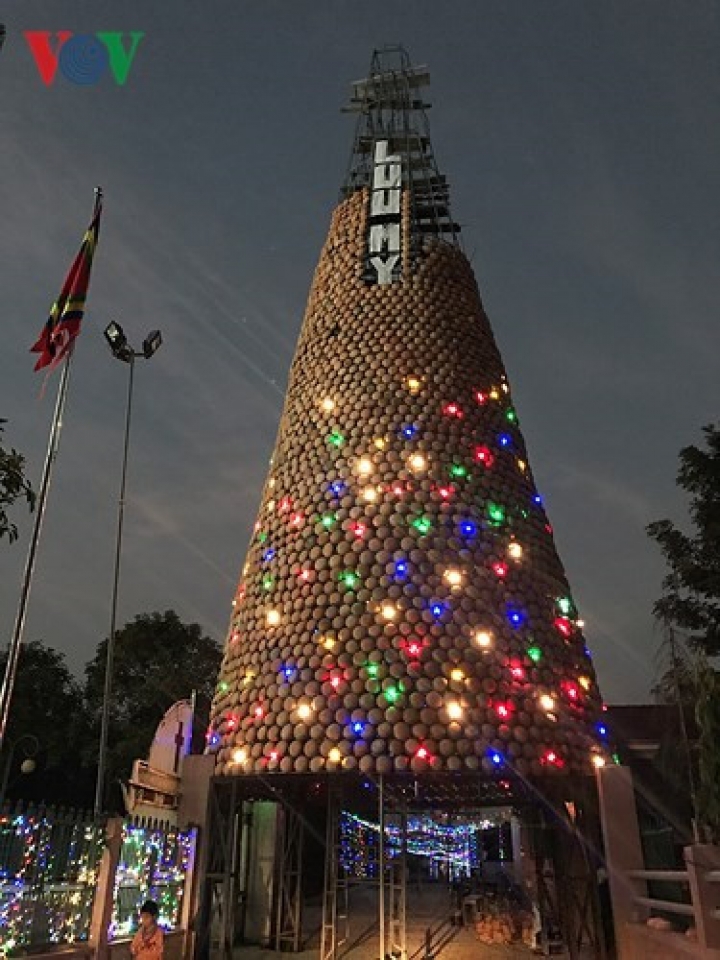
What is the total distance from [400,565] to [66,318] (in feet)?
19.1

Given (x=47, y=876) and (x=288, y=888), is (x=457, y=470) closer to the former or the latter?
(x=47, y=876)

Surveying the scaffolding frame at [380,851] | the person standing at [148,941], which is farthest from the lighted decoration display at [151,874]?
the person standing at [148,941]

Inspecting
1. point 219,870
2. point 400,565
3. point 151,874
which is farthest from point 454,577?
point 219,870

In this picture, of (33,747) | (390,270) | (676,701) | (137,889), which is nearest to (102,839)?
(137,889)

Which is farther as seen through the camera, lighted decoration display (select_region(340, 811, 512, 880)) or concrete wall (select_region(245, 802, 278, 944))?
lighted decoration display (select_region(340, 811, 512, 880))

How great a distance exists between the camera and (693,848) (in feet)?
24.4

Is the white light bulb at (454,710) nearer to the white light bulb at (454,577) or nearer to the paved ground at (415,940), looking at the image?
the white light bulb at (454,577)

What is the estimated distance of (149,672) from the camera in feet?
103

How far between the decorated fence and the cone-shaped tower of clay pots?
167 cm

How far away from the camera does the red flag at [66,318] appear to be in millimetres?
10836

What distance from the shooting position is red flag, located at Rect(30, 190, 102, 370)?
10836 mm

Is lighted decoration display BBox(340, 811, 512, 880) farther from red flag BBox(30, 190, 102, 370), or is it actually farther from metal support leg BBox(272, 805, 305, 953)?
red flag BBox(30, 190, 102, 370)

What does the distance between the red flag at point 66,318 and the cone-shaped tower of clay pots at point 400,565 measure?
3953 mm

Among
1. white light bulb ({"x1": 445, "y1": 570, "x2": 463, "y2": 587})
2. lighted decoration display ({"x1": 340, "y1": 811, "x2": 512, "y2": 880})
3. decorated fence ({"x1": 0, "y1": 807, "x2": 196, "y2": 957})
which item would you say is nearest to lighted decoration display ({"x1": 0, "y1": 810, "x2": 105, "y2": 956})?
decorated fence ({"x1": 0, "y1": 807, "x2": 196, "y2": 957})
